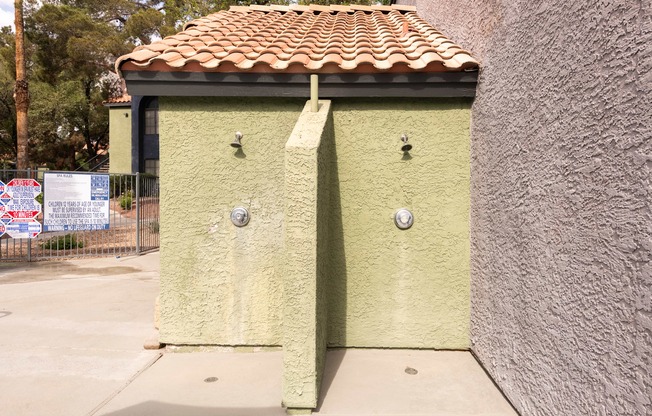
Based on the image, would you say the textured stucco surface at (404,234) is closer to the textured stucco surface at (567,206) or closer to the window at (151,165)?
the textured stucco surface at (567,206)

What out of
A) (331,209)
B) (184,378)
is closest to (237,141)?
(331,209)

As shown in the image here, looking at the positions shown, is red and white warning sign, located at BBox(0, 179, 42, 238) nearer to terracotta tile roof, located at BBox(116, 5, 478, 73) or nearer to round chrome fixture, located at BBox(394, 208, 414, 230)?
terracotta tile roof, located at BBox(116, 5, 478, 73)

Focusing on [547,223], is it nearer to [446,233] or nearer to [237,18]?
[446,233]

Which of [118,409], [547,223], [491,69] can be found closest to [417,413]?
[547,223]

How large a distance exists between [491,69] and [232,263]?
330 centimetres

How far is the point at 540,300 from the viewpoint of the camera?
9.73ft

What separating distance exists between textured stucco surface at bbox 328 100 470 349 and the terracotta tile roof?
1.58 ft

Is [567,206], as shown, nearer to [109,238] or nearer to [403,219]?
[403,219]

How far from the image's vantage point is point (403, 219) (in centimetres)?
438

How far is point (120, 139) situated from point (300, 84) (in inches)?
916

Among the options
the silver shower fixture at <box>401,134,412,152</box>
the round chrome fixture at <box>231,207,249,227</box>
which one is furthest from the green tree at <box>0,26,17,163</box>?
the silver shower fixture at <box>401,134,412,152</box>

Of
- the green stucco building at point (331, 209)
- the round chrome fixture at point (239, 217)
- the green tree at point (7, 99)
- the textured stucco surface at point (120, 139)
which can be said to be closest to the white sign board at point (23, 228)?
the green stucco building at point (331, 209)

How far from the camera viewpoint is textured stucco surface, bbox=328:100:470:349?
14.5 ft

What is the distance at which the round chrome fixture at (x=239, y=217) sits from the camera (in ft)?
14.4
